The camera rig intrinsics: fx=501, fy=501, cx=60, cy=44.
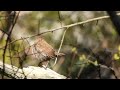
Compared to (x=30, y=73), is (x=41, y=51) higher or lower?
higher

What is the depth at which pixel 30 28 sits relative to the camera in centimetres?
988

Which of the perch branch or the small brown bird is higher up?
the small brown bird

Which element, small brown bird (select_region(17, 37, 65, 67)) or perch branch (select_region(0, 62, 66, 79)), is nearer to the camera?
perch branch (select_region(0, 62, 66, 79))

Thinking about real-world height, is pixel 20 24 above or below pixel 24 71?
above

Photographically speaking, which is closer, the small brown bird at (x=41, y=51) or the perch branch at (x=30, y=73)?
the perch branch at (x=30, y=73)

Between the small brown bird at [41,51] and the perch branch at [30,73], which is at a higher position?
the small brown bird at [41,51]

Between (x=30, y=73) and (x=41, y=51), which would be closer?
(x=30, y=73)
